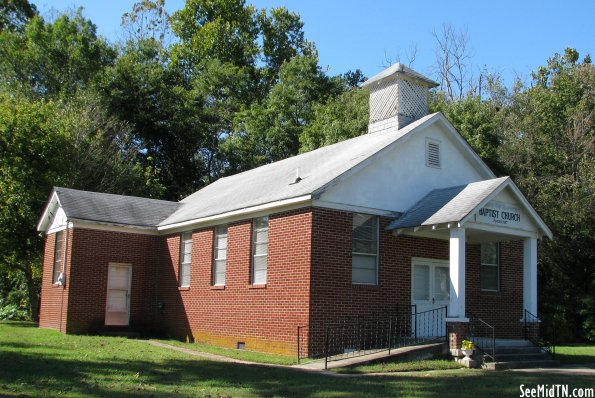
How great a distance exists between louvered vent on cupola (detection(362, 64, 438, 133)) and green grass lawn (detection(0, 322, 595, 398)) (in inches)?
360

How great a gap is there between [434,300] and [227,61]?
37.5 meters

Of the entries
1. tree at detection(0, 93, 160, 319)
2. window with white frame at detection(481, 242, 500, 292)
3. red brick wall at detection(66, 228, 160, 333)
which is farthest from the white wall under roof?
tree at detection(0, 93, 160, 319)

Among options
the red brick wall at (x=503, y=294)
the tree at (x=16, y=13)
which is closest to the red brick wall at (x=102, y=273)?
the red brick wall at (x=503, y=294)

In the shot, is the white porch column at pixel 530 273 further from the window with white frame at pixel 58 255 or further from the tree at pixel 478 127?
the window with white frame at pixel 58 255

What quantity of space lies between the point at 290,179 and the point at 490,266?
6960mm

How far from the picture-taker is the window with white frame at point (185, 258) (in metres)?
22.3

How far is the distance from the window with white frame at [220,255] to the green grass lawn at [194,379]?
5.13m

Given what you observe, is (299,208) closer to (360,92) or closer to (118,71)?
(360,92)

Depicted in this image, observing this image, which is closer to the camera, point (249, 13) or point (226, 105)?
point (226, 105)

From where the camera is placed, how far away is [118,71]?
4259cm

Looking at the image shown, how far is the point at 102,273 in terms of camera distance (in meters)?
22.8

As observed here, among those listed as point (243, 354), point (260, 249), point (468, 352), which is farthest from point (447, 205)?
point (243, 354)

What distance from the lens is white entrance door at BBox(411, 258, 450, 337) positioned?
1836 centimetres

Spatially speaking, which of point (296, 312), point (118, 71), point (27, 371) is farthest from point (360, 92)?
point (27, 371)
